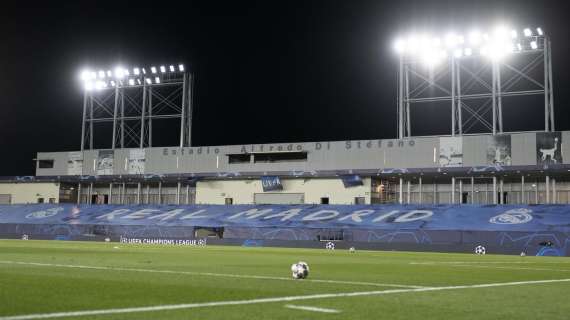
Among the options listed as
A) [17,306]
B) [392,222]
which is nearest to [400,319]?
[17,306]

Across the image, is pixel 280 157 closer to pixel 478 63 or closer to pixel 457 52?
pixel 457 52

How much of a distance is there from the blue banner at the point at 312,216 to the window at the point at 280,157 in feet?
21.1

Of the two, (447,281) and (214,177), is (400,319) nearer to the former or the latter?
(447,281)

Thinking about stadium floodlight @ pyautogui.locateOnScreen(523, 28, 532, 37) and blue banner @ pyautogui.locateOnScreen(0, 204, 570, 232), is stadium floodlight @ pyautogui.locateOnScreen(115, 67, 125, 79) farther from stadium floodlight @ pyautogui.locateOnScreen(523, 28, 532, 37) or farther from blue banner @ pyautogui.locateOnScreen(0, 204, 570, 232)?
stadium floodlight @ pyautogui.locateOnScreen(523, 28, 532, 37)

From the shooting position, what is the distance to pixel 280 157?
63.7 meters

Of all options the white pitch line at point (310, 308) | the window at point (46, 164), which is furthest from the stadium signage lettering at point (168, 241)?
the white pitch line at point (310, 308)

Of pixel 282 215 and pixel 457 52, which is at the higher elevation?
pixel 457 52

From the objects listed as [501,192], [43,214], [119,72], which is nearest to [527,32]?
[501,192]

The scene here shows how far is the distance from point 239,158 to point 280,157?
4380 millimetres

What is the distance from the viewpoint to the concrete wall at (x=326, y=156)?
55062 millimetres

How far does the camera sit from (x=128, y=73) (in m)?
69.9

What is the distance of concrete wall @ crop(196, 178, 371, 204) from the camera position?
2363 inches

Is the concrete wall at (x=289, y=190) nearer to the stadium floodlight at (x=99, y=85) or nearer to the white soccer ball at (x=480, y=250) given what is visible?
the stadium floodlight at (x=99, y=85)

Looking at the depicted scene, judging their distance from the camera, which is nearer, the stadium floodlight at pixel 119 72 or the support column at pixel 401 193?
the support column at pixel 401 193
